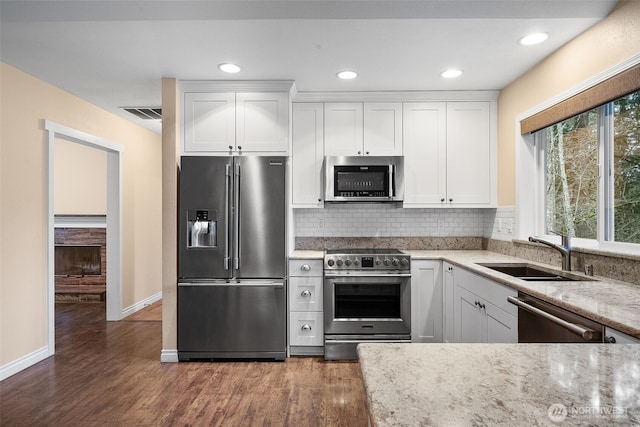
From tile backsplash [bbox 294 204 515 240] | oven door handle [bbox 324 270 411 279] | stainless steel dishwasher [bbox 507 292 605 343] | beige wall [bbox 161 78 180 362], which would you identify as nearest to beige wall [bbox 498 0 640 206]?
tile backsplash [bbox 294 204 515 240]

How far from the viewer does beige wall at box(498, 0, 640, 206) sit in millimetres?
2016

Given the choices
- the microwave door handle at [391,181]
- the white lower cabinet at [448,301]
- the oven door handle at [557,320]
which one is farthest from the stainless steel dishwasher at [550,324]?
the microwave door handle at [391,181]

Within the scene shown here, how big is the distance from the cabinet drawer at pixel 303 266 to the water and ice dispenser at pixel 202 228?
710 mm

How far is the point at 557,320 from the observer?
1650mm

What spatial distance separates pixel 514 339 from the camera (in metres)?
2.08

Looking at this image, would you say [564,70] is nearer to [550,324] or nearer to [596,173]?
[596,173]

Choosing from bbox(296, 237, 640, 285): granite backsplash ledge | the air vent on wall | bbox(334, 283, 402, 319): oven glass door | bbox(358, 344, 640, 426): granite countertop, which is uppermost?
the air vent on wall

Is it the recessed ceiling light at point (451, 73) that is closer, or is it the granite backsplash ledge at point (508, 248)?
the granite backsplash ledge at point (508, 248)

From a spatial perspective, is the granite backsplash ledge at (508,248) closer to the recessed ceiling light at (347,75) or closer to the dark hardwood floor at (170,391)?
the dark hardwood floor at (170,391)

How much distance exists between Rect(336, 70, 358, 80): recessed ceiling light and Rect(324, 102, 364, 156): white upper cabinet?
0.45 meters

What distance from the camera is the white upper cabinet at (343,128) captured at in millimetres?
3598

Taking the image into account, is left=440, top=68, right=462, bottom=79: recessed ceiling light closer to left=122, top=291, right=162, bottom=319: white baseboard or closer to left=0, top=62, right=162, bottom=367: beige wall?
left=0, top=62, right=162, bottom=367: beige wall

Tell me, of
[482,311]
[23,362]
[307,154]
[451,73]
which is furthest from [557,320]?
[23,362]

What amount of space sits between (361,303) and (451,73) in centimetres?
214
